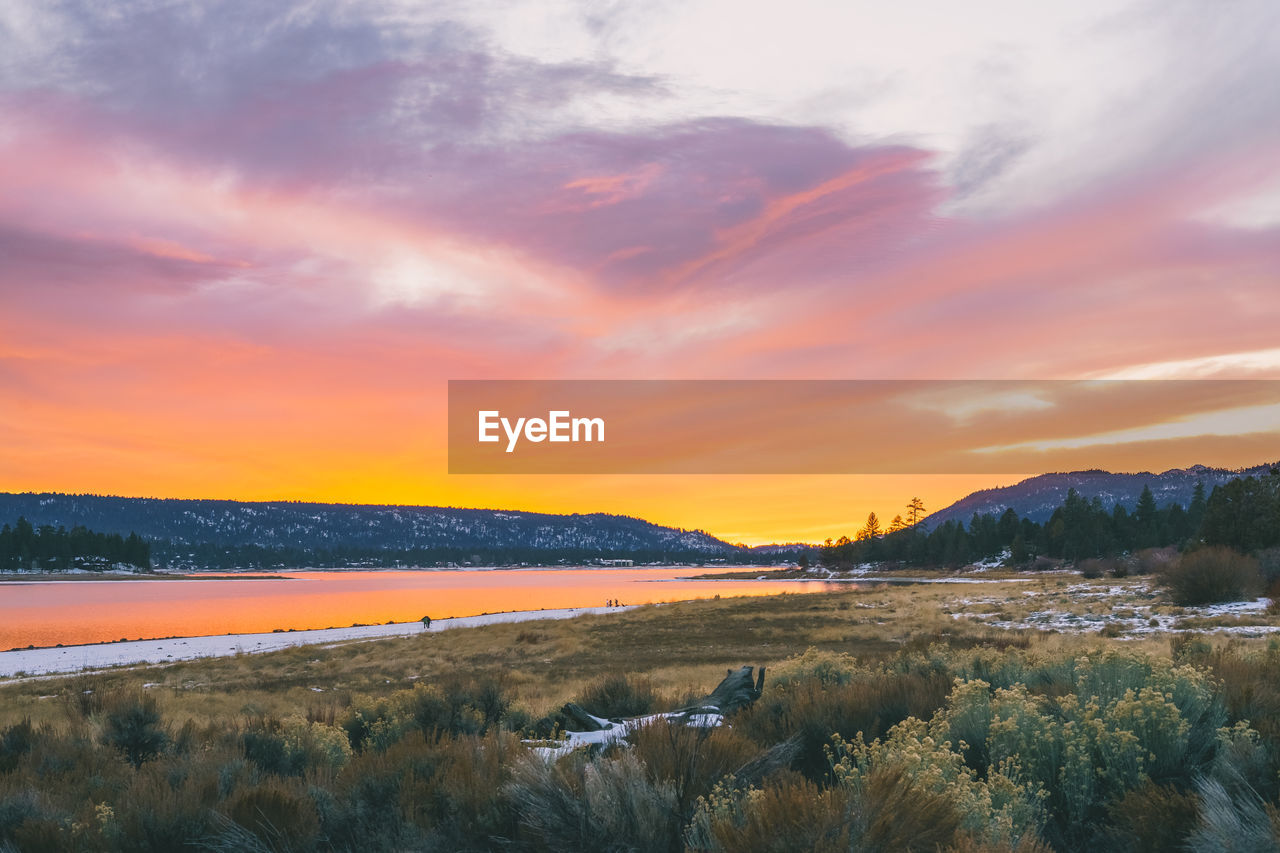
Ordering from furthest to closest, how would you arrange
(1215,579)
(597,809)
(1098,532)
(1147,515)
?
(1147,515) < (1098,532) < (1215,579) < (597,809)

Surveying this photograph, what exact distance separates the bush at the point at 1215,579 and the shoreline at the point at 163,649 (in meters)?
33.5

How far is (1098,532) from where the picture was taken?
100 metres

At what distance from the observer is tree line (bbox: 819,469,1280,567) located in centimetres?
5303

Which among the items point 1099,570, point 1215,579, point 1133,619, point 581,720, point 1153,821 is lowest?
point 1099,570

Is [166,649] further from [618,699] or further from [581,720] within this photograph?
[581,720]

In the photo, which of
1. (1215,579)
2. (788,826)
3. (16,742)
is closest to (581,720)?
(16,742)

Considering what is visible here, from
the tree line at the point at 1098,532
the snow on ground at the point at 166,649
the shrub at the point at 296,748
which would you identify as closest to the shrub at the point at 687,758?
the shrub at the point at 296,748

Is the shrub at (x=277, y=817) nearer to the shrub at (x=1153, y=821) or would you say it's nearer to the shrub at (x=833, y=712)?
the shrub at (x=833, y=712)

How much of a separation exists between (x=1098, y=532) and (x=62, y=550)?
17963 centimetres

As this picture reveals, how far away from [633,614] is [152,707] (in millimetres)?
39661

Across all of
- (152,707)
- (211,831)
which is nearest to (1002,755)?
(211,831)

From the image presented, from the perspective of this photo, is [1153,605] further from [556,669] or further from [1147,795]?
[1147,795]

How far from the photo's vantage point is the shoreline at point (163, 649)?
28.7m

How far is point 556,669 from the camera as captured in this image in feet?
80.2
